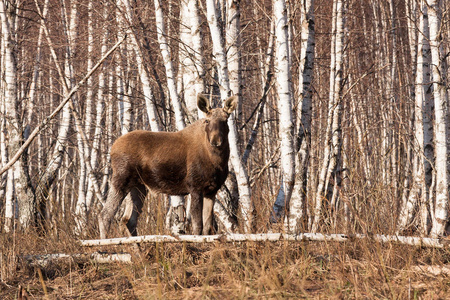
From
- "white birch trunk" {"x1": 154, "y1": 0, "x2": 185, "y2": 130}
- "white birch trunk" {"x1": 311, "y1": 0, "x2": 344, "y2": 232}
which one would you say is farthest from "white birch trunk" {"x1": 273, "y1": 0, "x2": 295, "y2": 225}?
"white birch trunk" {"x1": 154, "y1": 0, "x2": 185, "y2": 130}

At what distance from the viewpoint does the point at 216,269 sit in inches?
197

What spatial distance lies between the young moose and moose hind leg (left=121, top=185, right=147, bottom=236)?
0.05 feet

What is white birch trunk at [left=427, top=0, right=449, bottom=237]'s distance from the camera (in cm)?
690

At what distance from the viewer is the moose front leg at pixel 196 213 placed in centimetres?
593

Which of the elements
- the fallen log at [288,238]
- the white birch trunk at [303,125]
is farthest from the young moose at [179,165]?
the white birch trunk at [303,125]

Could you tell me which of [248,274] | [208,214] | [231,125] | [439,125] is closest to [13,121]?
[231,125]

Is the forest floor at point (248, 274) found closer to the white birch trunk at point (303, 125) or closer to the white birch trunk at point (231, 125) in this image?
the white birch trunk at point (303, 125)

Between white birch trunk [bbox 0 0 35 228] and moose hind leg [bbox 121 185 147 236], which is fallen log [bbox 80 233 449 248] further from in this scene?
white birch trunk [bbox 0 0 35 228]

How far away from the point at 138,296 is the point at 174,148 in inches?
98.1

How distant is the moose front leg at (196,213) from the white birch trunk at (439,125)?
Answer: 11.4 feet

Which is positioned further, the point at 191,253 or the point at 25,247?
the point at 25,247

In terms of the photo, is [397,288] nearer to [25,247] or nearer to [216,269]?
[216,269]

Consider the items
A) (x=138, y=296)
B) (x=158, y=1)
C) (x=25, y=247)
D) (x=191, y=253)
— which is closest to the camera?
(x=138, y=296)

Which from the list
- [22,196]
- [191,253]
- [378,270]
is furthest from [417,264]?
[22,196]
